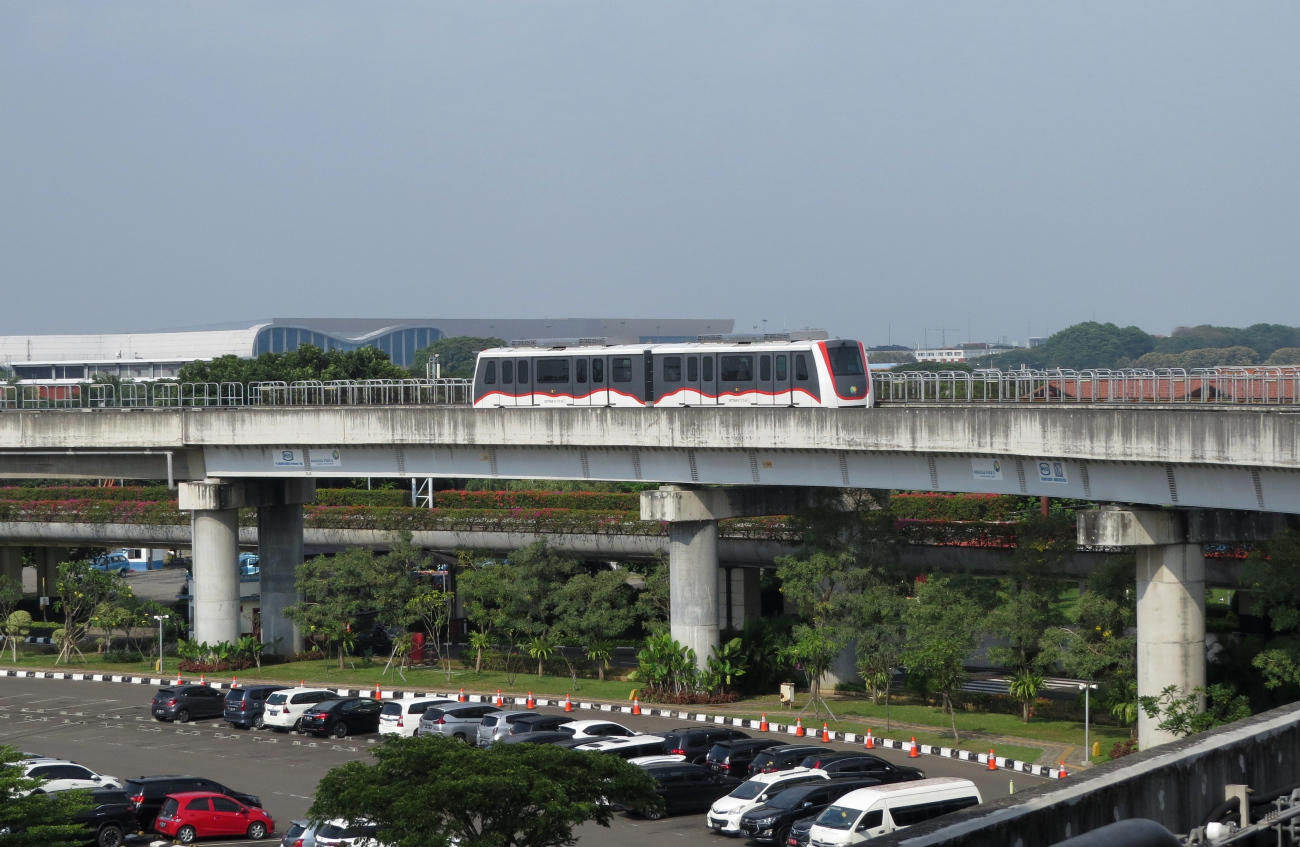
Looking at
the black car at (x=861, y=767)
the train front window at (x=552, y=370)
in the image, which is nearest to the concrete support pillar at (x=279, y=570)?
the train front window at (x=552, y=370)

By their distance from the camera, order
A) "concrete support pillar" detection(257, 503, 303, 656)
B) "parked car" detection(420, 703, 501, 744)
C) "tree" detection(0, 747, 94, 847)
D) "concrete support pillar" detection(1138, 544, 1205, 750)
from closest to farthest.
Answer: "tree" detection(0, 747, 94, 847) < "concrete support pillar" detection(1138, 544, 1205, 750) < "parked car" detection(420, 703, 501, 744) < "concrete support pillar" detection(257, 503, 303, 656)

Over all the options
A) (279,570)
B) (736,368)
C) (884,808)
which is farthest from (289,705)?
(884,808)

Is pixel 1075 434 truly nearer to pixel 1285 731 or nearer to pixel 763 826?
pixel 763 826

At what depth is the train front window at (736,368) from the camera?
4281 centimetres

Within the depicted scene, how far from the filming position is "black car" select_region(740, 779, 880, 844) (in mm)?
27219

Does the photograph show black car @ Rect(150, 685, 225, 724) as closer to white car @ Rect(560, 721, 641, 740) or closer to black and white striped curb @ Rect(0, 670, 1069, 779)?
black and white striped curb @ Rect(0, 670, 1069, 779)

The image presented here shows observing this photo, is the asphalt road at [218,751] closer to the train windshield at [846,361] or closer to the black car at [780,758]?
the black car at [780,758]

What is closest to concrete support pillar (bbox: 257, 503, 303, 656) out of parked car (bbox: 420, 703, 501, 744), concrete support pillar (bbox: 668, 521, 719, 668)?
concrete support pillar (bbox: 668, 521, 719, 668)

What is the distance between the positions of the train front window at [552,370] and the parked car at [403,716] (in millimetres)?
12016

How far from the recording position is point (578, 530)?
59.7 metres

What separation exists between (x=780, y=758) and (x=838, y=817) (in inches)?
231

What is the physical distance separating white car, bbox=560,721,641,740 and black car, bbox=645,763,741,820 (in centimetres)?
394

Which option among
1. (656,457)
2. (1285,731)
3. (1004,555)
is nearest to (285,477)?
(656,457)

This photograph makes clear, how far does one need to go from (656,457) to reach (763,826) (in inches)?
697
